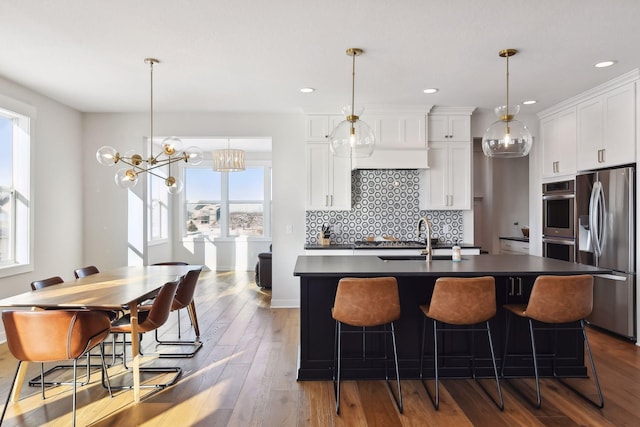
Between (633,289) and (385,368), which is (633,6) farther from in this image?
(385,368)

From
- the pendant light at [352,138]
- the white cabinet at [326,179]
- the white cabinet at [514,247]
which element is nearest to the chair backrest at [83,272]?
the white cabinet at [326,179]

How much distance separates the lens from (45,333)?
2.45m

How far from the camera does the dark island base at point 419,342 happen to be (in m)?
3.20

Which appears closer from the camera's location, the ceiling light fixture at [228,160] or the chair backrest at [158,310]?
the chair backrest at [158,310]

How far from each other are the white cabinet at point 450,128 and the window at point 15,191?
4724 mm

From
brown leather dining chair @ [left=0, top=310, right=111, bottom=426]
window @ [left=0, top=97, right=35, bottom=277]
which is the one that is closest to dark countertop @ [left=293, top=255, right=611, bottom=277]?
brown leather dining chair @ [left=0, top=310, right=111, bottom=426]

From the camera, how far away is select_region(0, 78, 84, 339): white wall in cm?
445

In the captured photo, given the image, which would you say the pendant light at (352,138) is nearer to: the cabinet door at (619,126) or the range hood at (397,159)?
the range hood at (397,159)

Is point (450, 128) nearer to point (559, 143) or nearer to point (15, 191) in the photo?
point (559, 143)

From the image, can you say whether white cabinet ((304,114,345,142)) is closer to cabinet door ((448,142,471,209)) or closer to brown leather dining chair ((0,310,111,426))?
cabinet door ((448,142,471,209))

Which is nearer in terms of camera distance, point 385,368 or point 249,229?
point 385,368

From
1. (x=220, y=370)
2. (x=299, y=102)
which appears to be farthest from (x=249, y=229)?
(x=220, y=370)

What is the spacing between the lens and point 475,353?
325 centimetres

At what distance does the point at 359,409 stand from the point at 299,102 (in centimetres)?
353
